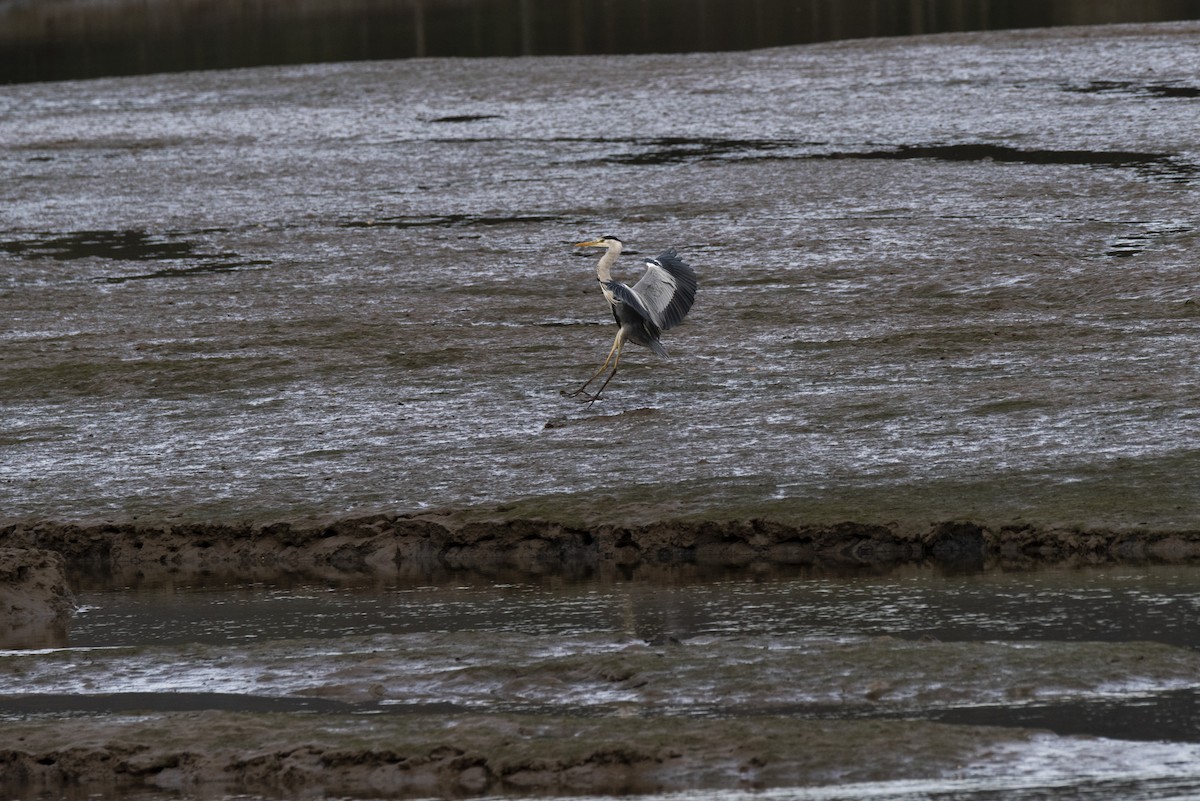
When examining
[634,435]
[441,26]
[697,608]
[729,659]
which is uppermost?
[441,26]

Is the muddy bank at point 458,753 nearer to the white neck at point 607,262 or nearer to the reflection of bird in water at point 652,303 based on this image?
the reflection of bird in water at point 652,303

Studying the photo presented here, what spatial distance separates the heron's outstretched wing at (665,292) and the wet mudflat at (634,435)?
0.52 meters

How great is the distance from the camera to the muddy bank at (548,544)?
8492 millimetres

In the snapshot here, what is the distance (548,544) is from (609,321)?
15.4ft

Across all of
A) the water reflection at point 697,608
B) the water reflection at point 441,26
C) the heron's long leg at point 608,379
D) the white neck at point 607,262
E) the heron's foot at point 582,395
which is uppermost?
the water reflection at point 441,26

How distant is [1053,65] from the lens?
2709cm

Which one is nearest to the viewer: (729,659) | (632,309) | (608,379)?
(729,659)

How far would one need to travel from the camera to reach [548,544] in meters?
9.32

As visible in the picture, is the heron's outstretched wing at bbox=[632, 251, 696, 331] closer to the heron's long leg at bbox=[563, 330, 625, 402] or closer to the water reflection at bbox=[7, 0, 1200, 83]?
the heron's long leg at bbox=[563, 330, 625, 402]

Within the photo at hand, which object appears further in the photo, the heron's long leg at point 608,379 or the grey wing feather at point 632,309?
the heron's long leg at point 608,379

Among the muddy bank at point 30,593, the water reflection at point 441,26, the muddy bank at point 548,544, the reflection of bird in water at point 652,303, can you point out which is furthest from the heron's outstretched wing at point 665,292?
the water reflection at point 441,26

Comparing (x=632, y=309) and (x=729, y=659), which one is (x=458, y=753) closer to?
(x=729, y=659)

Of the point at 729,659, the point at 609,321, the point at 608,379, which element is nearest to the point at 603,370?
the point at 608,379

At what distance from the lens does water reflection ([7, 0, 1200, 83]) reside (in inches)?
1463
